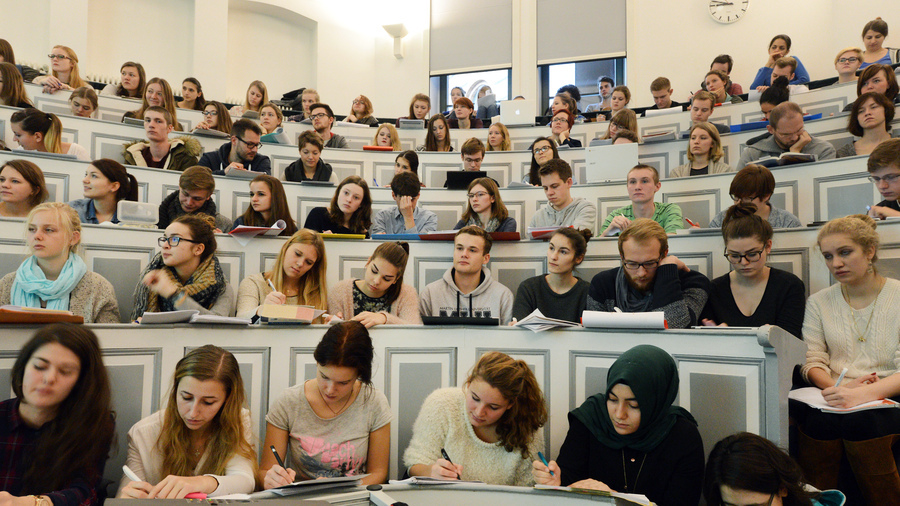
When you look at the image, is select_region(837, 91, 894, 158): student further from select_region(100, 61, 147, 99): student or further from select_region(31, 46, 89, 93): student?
select_region(31, 46, 89, 93): student

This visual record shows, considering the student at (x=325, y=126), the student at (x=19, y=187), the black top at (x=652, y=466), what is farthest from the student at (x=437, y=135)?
the black top at (x=652, y=466)

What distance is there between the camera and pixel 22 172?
3529mm

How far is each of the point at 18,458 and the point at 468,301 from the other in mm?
2156

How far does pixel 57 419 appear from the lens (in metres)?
2.00

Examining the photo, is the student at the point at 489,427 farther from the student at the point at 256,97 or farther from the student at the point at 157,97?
the student at the point at 256,97

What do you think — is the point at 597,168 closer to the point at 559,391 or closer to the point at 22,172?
the point at 559,391

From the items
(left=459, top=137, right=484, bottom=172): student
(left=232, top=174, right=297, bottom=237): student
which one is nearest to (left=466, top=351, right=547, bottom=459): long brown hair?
(left=232, top=174, right=297, bottom=237): student

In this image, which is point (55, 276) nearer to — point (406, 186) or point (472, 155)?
point (406, 186)

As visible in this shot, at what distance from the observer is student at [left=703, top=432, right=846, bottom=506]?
6.21 feet

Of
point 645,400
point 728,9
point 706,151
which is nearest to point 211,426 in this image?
point 645,400

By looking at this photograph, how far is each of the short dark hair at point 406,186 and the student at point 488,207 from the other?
46 cm

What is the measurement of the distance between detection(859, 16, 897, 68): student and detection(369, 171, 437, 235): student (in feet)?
17.8

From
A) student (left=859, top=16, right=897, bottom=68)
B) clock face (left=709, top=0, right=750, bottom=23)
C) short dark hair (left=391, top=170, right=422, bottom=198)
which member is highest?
clock face (left=709, top=0, right=750, bottom=23)

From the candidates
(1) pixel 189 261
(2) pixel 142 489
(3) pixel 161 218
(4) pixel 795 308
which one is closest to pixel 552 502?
(2) pixel 142 489
